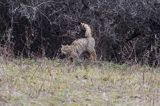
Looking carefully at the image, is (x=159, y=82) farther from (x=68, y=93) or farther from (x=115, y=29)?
(x=115, y=29)

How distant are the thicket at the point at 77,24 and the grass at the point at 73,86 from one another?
2641mm

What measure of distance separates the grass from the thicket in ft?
8.66

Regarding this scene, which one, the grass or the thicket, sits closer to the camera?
the grass

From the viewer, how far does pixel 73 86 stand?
732 centimetres

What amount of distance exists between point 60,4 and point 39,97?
562cm

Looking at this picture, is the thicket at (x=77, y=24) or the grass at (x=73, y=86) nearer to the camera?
the grass at (x=73, y=86)

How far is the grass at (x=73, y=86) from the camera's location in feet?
21.4

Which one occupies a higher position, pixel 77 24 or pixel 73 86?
pixel 77 24

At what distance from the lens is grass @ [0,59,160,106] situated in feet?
21.4

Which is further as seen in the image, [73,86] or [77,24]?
[77,24]

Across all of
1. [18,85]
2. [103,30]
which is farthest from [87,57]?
[18,85]

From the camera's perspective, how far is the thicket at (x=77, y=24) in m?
11.7

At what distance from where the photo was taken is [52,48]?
12.8 meters

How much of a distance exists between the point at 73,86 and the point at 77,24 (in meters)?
4.95
